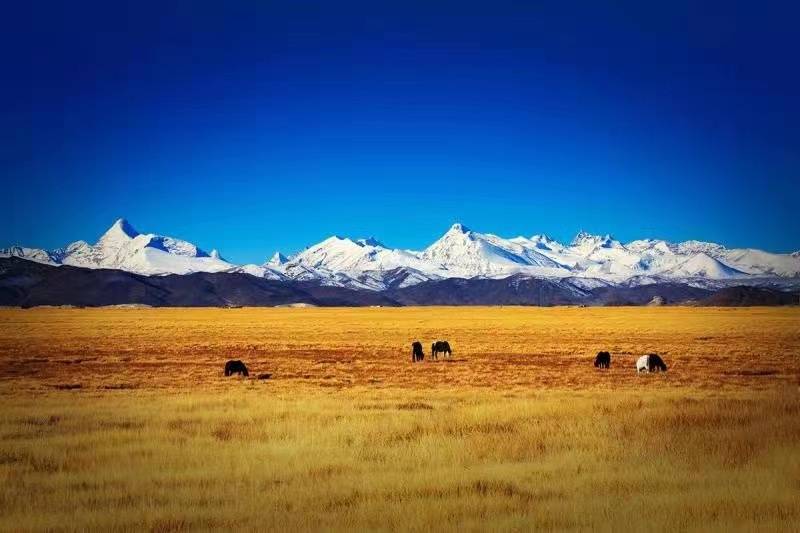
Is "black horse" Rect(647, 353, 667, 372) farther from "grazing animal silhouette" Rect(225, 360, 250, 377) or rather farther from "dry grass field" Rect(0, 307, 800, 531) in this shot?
"grazing animal silhouette" Rect(225, 360, 250, 377)

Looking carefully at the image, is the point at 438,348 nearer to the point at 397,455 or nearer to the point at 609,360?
the point at 609,360

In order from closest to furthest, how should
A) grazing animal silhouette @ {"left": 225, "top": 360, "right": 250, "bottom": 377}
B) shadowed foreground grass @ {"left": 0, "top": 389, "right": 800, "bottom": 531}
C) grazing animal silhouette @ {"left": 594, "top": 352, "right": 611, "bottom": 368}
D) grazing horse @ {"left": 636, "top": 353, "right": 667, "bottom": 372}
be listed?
shadowed foreground grass @ {"left": 0, "top": 389, "right": 800, "bottom": 531} → grazing animal silhouette @ {"left": 225, "top": 360, "right": 250, "bottom": 377} → grazing horse @ {"left": 636, "top": 353, "right": 667, "bottom": 372} → grazing animal silhouette @ {"left": 594, "top": 352, "right": 611, "bottom": 368}

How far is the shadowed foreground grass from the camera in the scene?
9.20m

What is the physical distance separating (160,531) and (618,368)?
3108 cm

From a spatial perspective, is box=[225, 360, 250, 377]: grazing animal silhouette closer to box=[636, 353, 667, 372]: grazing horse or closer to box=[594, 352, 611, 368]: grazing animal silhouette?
box=[594, 352, 611, 368]: grazing animal silhouette

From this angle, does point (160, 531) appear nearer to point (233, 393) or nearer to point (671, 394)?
point (233, 393)

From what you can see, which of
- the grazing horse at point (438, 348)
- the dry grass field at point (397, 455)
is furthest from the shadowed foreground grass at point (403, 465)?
the grazing horse at point (438, 348)

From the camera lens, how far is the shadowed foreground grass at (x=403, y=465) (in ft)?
30.2

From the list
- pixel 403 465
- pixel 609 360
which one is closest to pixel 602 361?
pixel 609 360

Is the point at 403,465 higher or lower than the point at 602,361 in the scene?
higher

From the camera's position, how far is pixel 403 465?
40.9ft

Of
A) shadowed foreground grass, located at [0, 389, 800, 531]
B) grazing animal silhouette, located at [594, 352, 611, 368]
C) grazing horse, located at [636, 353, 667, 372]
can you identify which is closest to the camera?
shadowed foreground grass, located at [0, 389, 800, 531]

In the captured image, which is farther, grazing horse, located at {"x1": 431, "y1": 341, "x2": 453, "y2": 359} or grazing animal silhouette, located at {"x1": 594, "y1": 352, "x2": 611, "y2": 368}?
grazing horse, located at {"x1": 431, "y1": 341, "x2": 453, "y2": 359}

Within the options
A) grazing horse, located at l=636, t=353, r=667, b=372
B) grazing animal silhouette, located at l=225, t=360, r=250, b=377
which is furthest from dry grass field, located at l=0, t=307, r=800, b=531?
grazing horse, located at l=636, t=353, r=667, b=372
